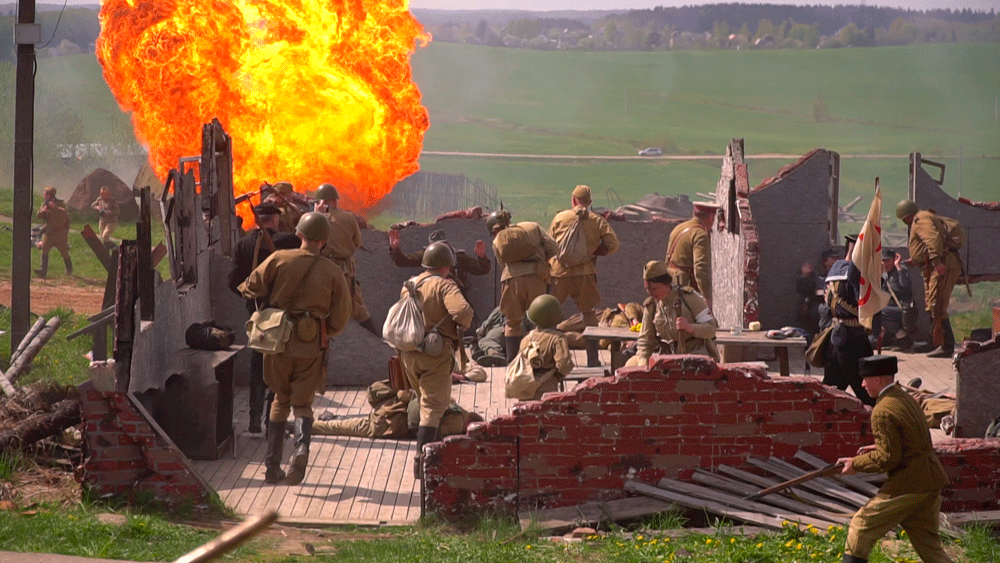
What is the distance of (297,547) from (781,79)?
69.8 meters

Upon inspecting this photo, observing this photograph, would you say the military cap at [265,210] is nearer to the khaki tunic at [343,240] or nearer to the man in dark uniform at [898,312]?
the khaki tunic at [343,240]

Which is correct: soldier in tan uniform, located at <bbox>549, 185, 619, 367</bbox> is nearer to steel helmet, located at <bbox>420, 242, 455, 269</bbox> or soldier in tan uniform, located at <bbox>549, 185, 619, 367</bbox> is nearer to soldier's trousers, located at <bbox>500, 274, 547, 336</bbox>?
soldier's trousers, located at <bbox>500, 274, 547, 336</bbox>

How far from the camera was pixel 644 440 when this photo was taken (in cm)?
902

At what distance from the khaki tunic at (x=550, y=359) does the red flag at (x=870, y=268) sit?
106 inches

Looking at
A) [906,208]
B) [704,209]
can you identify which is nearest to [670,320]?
[704,209]

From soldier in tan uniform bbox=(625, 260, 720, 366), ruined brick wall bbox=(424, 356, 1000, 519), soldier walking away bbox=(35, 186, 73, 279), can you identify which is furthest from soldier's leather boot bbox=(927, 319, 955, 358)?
soldier walking away bbox=(35, 186, 73, 279)

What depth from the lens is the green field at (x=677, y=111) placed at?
184 feet

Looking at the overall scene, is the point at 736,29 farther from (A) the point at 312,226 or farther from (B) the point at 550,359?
(A) the point at 312,226

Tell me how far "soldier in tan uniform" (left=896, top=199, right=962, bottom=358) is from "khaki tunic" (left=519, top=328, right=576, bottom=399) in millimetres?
6483

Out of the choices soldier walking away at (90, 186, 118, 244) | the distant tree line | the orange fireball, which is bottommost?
soldier walking away at (90, 186, 118, 244)

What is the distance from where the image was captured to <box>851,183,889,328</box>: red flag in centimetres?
1078

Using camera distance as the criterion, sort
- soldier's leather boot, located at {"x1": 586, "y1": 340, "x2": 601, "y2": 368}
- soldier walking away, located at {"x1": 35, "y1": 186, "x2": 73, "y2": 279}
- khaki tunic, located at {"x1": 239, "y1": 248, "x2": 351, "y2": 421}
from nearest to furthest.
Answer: khaki tunic, located at {"x1": 239, "y1": 248, "x2": 351, "y2": 421} → soldier's leather boot, located at {"x1": 586, "y1": 340, "x2": 601, "y2": 368} → soldier walking away, located at {"x1": 35, "y1": 186, "x2": 73, "y2": 279}

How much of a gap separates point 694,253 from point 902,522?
7.43 meters

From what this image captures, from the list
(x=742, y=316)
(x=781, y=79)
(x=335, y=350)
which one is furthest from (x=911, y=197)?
(x=781, y=79)
